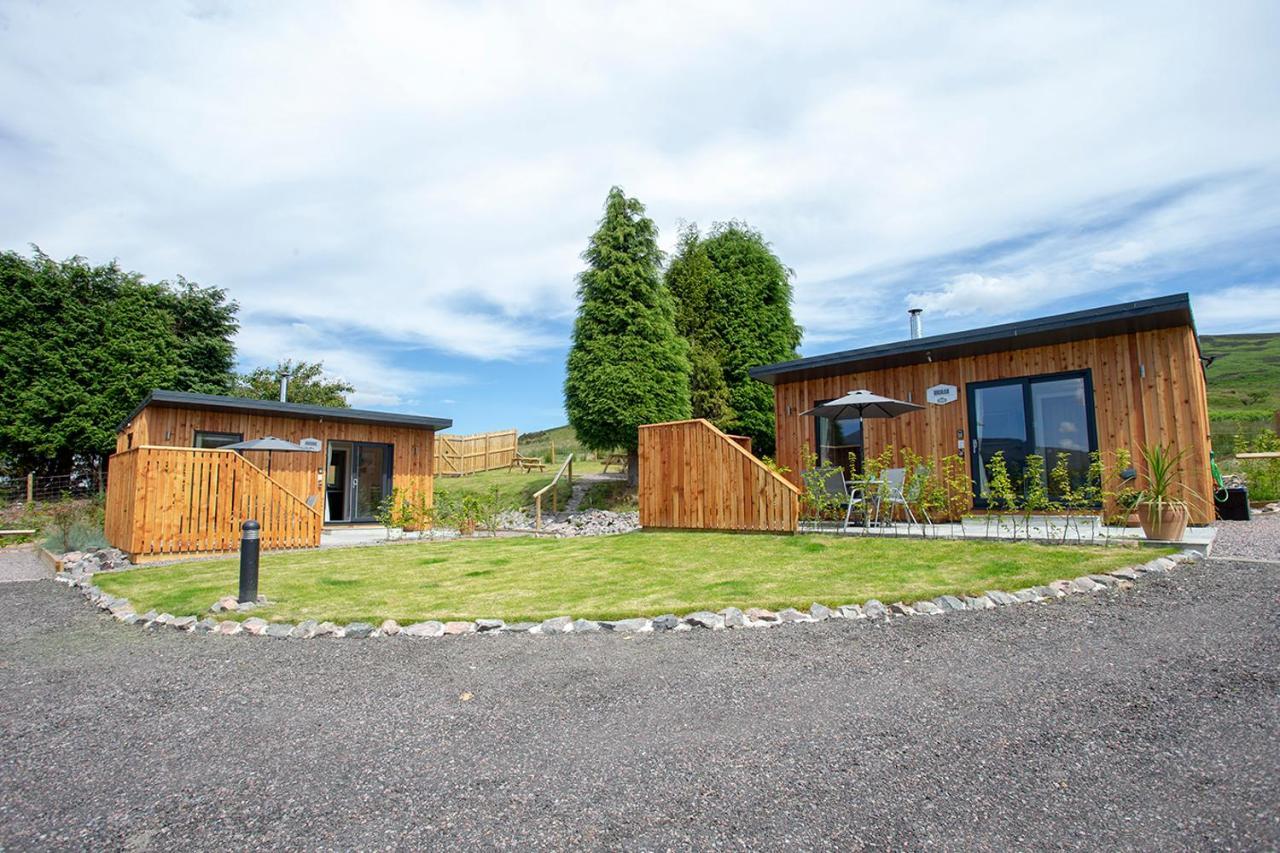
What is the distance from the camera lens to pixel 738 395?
2070 cm

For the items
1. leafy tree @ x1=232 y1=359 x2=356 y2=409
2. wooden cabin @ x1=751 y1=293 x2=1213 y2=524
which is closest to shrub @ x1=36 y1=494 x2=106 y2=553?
leafy tree @ x1=232 y1=359 x2=356 y2=409

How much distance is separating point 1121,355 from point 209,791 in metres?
10.5

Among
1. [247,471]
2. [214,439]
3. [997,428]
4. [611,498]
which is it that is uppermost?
[214,439]

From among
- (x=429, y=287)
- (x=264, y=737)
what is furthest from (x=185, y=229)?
(x=264, y=737)

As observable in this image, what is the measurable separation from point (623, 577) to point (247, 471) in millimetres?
6858

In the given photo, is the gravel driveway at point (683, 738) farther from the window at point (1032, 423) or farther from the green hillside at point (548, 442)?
the green hillside at point (548, 442)

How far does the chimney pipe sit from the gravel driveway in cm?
791

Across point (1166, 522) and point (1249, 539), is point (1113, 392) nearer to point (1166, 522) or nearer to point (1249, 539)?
point (1249, 539)

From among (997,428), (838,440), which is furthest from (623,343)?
(997,428)

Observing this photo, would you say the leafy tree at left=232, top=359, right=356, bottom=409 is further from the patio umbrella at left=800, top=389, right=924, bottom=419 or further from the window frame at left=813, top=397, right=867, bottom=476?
the patio umbrella at left=800, top=389, right=924, bottom=419

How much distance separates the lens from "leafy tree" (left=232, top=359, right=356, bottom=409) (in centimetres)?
2559

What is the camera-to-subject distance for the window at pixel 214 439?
43.7 ft

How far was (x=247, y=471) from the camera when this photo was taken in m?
9.90

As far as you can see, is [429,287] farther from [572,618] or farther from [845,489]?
[572,618]
